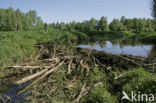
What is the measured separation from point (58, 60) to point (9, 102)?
221 centimetres

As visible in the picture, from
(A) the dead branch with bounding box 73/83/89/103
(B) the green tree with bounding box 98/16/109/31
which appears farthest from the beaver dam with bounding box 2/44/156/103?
(B) the green tree with bounding box 98/16/109/31

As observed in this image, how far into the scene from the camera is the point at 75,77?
4.88m

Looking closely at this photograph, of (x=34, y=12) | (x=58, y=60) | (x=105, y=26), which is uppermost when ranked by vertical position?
(x=34, y=12)

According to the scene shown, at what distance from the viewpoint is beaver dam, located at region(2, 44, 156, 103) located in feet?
12.1

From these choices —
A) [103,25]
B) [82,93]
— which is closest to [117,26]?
[103,25]

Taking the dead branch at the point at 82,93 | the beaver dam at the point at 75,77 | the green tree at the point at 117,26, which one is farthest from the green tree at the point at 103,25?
the dead branch at the point at 82,93

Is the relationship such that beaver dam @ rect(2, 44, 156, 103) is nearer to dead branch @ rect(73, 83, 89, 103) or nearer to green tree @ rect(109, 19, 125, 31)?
dead branch @ rect(73, 83, 89, 103)

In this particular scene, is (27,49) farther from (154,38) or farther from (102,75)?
(154,38)

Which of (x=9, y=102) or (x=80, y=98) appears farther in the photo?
(x=9, y=102)

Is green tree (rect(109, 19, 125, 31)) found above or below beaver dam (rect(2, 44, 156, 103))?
above

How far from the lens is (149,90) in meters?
3.41

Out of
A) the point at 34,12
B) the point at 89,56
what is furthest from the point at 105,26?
the point at 89,56

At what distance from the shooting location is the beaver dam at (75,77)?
3.70 metres

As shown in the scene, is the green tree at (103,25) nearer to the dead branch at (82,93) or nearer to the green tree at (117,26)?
the green tree at (117,26)
